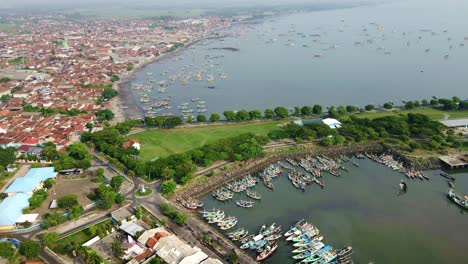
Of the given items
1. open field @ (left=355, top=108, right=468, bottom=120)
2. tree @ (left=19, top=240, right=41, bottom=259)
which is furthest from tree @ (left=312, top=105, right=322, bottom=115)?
tree @ (left=19, top=240, right=41, bottom=259)

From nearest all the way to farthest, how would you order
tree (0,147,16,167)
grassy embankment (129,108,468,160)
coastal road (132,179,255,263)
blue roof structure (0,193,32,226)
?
coastal road (132,179,255,263) → blue roof structure (0,193,32,226) → tree (0,147,16,167) → grassy embankment (129,108,468,160)

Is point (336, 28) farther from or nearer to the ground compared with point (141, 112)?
farther from the ground

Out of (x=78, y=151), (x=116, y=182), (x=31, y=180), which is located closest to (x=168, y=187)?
(x=116, y=182)

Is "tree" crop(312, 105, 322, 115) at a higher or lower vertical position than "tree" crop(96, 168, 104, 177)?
higher

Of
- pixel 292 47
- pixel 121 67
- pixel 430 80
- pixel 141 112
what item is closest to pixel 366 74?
pixel 430 80

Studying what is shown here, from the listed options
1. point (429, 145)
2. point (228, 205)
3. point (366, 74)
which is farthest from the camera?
point (366, 74)

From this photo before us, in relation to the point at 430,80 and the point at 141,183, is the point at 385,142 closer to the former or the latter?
the point at 141,183

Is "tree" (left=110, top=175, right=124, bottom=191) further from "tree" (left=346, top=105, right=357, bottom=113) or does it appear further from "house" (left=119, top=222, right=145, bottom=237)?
"tree" (left=346, top=105, right=357, bottom=113)
